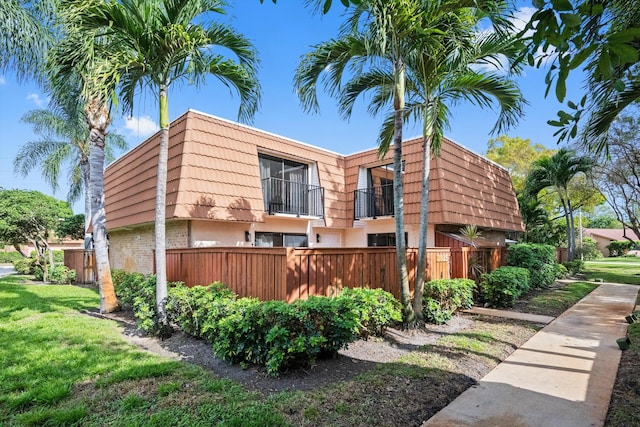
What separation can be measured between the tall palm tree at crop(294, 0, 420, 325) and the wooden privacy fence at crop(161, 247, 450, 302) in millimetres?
774

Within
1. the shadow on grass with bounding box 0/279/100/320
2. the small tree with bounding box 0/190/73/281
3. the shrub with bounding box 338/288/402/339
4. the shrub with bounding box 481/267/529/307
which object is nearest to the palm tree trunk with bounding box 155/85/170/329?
the shrub with bounding box 338/288/402/339

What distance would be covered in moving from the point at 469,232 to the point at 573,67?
34.1 feet

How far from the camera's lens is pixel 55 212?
17781mm

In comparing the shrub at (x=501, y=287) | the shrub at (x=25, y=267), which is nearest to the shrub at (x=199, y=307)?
the shrub at (x=501, y=287)

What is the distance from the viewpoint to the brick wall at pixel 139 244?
33.5 ft

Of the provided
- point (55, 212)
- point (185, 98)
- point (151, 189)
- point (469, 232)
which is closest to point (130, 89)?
point (185, 98)

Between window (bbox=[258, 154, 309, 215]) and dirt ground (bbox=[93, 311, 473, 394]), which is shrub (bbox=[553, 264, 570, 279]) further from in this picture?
window (bbox=[258, 154, 309, 215])

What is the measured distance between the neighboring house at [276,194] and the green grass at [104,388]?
12.8 feet

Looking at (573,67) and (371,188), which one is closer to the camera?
(573,67)

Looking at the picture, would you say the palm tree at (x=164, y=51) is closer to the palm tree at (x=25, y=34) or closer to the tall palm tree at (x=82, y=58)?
the tall palm tree at (x=82, y=58)

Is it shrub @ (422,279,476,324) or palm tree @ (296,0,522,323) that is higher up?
palm tree @ (296,0,522,323)

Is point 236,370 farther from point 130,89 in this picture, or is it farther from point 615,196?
point 615,196

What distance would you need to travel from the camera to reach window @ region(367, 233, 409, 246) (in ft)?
44.9

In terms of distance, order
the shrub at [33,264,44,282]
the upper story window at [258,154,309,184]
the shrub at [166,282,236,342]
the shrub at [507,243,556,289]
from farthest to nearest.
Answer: the shrub at [33,264,44,282] < the upper story window at [258,154,309,184] < the shrub at [507,243,556,289] < the shrub at [166,282,236,342]
